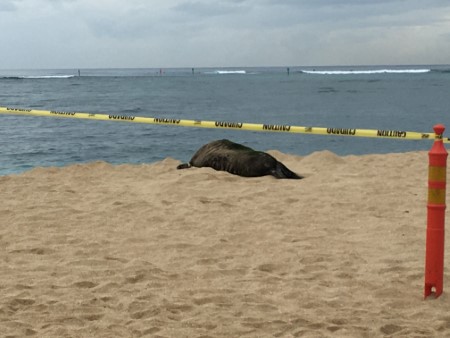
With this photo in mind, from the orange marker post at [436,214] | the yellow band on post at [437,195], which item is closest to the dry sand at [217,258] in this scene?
the orange marker post at [436,214]

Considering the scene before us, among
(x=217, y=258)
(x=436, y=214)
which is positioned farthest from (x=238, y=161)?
(x=436, y=214)

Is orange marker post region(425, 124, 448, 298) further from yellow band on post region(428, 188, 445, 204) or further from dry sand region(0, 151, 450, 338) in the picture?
dry sand region(0, 151, 450, 338)

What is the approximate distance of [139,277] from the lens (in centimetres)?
566

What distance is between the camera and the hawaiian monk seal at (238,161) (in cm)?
1075

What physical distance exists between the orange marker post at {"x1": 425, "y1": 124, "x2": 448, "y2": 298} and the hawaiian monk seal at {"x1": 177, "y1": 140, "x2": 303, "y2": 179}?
571cm

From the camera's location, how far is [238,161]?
1103 centimetres

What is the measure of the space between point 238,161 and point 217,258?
4907mm

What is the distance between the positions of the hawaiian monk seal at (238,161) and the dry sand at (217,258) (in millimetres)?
383

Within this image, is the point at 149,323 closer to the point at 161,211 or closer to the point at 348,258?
the point at 348,258

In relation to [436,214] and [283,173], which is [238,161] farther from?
[436,214]

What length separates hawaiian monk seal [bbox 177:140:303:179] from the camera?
423 inches

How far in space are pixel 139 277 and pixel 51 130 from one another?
24152 millimetres

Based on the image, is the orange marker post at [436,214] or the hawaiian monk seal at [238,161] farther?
the hawaiian monk seal at [238,161]

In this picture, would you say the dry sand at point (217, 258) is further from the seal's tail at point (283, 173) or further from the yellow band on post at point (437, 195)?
the yellow band on post at point (437, 195)
